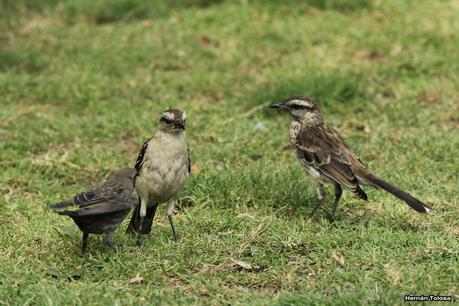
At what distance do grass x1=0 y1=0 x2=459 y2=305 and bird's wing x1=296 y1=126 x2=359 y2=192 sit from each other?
0.42m

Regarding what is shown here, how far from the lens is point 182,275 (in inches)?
269

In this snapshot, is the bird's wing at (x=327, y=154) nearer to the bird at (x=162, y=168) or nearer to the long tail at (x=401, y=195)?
the long tail at (x=401, y=195)

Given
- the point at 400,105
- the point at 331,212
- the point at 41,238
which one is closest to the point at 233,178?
the point at 331,212

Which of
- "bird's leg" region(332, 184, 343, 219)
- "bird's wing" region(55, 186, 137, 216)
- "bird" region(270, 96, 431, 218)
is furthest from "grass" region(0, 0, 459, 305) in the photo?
"bird's wing" region(55, 186, 137, 216)

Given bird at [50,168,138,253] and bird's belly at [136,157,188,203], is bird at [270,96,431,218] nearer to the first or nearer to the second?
bird's belly at [136,157,188,203]

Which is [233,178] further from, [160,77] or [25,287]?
[160,77]

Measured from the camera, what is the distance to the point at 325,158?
8430 mm

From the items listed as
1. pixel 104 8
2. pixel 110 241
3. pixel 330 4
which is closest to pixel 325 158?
pixel 110 241

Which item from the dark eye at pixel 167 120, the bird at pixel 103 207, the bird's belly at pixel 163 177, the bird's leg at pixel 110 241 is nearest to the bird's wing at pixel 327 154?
the bird's belly at pixel 163 177

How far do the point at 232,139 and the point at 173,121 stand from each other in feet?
10.5

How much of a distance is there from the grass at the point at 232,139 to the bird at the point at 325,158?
323mm

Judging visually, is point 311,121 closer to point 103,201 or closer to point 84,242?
point 103,201

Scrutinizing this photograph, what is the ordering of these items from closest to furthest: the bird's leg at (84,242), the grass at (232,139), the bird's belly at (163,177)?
the grass at (232,139) < the bird's leg at (84,242) < the bird's belly at (163,177)

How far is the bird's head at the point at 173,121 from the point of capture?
7.58 m
